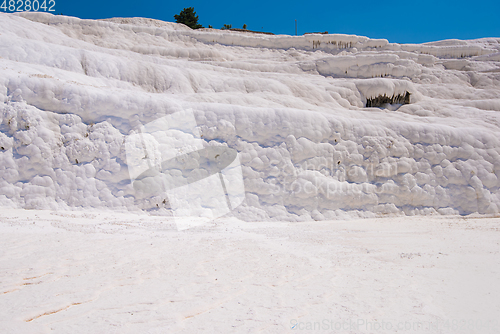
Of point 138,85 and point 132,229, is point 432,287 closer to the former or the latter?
point 132,229

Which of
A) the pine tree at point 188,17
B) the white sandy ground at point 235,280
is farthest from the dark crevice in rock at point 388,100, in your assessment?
the pine tree at point 188,17

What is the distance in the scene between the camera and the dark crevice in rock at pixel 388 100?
12.0m

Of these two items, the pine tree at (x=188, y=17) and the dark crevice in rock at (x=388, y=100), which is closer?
the dark crevice in rock at (x=388, y=100)

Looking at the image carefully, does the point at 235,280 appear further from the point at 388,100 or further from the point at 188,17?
the point at 188,17

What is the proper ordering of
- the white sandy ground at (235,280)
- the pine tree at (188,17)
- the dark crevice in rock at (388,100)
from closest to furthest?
1. the white sandy ground at (235,280)
2. the dark crevice in rock at (388,100)
3. the pine tree at (188,17)

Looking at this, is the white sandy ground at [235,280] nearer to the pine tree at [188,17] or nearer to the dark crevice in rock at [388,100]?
the dark crevice in rock at [388,100]

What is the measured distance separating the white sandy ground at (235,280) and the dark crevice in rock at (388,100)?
856 centimetres

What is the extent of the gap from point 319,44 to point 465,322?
19038 mm

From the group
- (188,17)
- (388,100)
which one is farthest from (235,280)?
(188,17)

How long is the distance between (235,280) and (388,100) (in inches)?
443

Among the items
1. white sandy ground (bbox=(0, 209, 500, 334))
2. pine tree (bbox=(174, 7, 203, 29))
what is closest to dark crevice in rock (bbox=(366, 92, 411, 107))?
white sandy ground (bbox=(0, 209, 500, 334))

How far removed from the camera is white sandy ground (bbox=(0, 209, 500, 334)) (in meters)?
1.90

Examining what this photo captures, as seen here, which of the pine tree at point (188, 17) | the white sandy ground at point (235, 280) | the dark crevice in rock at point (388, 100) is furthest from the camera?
the pine tree at point (188, 17)

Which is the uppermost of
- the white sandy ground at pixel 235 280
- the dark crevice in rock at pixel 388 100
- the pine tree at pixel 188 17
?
the pine tree at pixel 188 17
